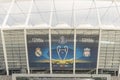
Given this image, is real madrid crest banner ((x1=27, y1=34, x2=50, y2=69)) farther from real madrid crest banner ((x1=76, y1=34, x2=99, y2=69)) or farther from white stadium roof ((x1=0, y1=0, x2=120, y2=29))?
real madrid crest banner ((x1=76, y1=34, x2=99, y2=69))

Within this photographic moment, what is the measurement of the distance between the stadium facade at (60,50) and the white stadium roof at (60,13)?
4.70 ft

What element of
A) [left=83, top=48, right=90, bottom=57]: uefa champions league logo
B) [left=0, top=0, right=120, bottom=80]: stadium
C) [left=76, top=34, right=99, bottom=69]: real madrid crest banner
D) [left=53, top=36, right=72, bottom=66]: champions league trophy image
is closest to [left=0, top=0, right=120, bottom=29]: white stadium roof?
[left=0, top=0, right=120, bottom=80]: stadium

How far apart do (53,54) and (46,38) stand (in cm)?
390

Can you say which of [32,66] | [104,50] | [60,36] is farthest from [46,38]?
[104,50]

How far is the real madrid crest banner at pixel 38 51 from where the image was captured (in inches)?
2072

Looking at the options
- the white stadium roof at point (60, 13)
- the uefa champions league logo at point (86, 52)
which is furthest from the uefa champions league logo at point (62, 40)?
the uefa champions league logo at point (86, 52)

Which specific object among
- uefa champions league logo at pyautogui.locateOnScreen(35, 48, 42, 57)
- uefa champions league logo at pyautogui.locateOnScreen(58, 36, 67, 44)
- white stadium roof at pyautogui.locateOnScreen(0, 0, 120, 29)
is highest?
white stadium roof at pyautogui.locateOnScreen(0, 0, 120, 29)

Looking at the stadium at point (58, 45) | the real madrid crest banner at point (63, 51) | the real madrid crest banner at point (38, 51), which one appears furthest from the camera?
the real madrid crest banner at point (38, 51)

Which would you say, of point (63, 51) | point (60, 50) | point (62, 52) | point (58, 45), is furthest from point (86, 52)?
point (58, 45)

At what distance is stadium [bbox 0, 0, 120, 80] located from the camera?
5197 centimetres

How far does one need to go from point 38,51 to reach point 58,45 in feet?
14.0

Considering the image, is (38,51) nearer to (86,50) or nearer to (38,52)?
(38,52)

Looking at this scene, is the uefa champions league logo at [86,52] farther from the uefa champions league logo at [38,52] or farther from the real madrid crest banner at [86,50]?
the uefa champions league logo at [38,52]

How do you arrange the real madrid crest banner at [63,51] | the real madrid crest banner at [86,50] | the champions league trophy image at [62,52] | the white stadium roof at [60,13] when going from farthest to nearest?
the white stadium roof at [60,13], the champions league trophy image at [62,52], the real madrid crest banner at [63,51], the real madrid crest banner at [86,50]
